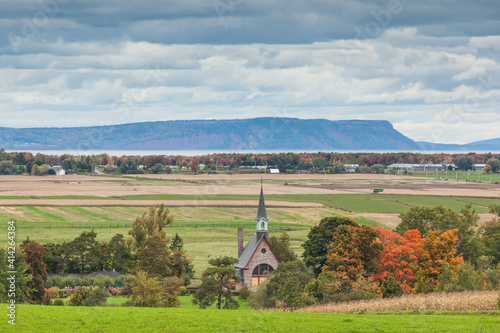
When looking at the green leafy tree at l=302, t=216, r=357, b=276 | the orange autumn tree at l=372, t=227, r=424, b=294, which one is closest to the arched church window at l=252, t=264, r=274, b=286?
the green leafy tree at l=302, t=216, r=357, b=276

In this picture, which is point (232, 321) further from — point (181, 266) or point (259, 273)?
point (181, 266)

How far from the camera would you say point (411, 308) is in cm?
3809

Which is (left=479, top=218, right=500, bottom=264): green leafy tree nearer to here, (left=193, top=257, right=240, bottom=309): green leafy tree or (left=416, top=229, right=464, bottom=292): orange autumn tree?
(left=416, top=229, right=464, bottom=292): orange autumn tree

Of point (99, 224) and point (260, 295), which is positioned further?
point (99, 224)

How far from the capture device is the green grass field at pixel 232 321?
101ft

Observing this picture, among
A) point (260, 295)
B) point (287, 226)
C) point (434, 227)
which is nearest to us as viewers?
point (260, 295)

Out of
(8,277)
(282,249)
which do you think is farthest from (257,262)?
(8,277)

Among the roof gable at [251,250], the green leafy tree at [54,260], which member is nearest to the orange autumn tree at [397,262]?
the roof gable at [251,250]

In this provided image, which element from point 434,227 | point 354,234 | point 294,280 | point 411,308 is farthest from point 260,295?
point 434,227

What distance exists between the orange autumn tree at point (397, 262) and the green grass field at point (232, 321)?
2439 centimetres

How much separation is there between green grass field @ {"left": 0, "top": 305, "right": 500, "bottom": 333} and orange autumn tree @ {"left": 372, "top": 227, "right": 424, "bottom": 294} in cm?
2439

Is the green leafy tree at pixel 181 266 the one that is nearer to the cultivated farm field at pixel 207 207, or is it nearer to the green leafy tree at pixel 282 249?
the cultivated farm field at pixel 207 207

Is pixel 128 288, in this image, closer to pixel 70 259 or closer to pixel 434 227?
pixel 70 259

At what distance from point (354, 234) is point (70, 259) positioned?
3478 centimetres
